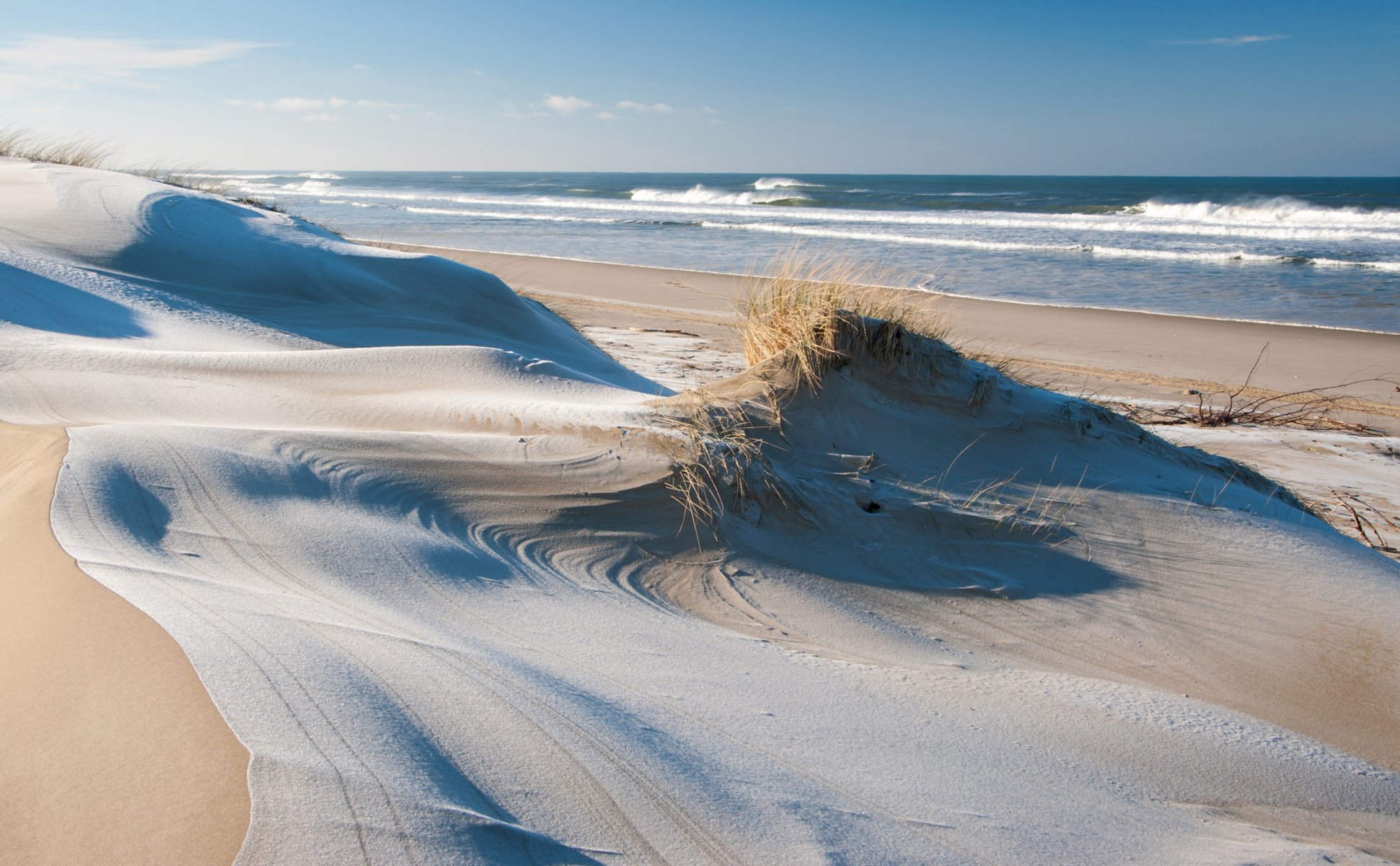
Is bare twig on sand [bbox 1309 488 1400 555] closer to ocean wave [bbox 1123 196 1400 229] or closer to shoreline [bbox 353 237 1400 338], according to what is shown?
shoreline [bbox 353 237 1400 338]

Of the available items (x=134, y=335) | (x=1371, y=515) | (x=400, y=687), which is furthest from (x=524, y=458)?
(x=1371, y=515)

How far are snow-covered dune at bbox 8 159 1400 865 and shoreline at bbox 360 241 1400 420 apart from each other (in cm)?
317

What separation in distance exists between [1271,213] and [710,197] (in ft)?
87.4

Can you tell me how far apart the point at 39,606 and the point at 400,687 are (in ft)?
2.73

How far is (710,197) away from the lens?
48.0m

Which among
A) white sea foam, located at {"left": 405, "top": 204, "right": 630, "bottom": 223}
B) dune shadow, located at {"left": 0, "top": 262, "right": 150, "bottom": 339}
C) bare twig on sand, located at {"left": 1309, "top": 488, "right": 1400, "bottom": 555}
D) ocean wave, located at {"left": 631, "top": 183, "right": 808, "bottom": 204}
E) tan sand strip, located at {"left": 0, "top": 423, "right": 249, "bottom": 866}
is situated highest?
ocean wave, located at {"left": 631, "top": 183, "right": 808, "bottom": 204}

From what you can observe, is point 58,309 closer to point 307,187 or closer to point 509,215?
point 509,215

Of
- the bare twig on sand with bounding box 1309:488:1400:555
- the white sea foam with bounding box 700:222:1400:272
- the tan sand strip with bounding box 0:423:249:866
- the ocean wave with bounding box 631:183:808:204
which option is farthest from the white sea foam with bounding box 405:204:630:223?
the tan sand strip with bounding box 0:423:249:866

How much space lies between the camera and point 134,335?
15.9 ft

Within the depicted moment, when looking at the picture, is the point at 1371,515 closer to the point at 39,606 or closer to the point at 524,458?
the point at 524,458

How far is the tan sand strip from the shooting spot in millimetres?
1296

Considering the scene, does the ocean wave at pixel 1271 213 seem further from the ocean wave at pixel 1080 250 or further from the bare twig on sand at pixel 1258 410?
the bare twig on sand at pixel 1258 410

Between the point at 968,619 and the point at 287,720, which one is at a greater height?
the point at 287,720

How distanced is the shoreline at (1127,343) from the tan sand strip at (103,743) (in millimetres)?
5516
